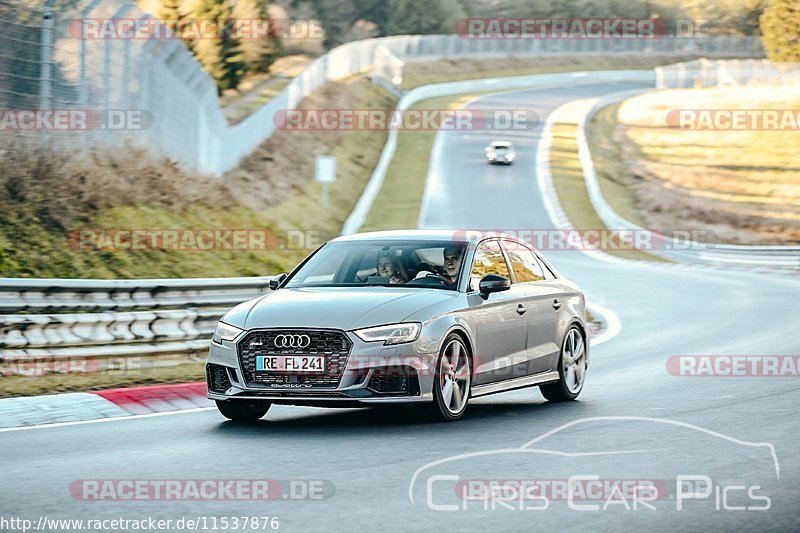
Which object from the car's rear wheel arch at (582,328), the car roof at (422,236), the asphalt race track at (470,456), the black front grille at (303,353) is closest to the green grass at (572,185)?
the car's rear wheel arch at (582,328)

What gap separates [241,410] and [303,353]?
108 cm

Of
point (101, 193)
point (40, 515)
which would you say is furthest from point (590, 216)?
point (40, 515)

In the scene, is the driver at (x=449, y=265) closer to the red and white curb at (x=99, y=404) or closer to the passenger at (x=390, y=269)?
the passenger at (x=390, y=269)

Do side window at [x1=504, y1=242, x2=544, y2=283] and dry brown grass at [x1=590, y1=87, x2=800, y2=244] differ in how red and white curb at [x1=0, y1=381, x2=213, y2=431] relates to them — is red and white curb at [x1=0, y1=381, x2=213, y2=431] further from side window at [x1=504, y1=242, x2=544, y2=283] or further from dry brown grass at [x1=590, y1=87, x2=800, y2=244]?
dry brown grass at [x1=590, y1=87, x2=800, y2=244]

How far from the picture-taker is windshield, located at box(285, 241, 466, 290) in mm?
11461

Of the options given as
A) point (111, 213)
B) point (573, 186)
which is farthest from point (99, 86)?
point (573, 186)

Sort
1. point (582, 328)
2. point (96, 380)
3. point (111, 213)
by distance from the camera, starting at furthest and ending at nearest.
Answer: point (111, 213) < point (96, 380) < point (582, 328)

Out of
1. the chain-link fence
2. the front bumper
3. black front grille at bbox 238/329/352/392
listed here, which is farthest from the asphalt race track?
the chain-link fence

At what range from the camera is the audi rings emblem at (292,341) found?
10305 mm

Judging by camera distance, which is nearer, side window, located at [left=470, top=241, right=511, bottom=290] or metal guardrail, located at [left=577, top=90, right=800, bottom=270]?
side window, located at [left=470, top=241, right=511, bottom=290]

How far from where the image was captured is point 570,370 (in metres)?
13.0

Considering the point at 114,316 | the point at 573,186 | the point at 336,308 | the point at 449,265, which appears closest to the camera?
the point at 336,308

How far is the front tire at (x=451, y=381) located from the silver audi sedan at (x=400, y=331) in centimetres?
1

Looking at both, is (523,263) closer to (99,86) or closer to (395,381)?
(395,381)
